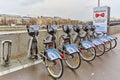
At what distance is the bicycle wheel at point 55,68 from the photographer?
3557 millimetres

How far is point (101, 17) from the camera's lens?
8.80m

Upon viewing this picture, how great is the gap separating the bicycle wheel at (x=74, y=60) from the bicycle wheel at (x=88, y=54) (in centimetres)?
78

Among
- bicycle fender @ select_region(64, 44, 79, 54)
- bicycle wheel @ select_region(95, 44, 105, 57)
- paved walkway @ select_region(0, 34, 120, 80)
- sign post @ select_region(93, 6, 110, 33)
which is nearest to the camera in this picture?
paved walkway @ select_region(0, 34, 120, 80)

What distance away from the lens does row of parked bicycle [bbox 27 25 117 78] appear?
12.1ft

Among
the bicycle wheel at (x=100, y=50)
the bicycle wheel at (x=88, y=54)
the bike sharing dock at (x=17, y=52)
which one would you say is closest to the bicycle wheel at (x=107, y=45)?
the bicycle wheel at (x=100, y=50)

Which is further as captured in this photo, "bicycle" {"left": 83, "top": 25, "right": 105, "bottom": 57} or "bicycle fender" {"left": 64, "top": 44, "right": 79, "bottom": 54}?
"bicycle" {"left": 83, "top": 25, "right": 105, "bottom": 57}

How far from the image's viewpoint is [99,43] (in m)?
5.52

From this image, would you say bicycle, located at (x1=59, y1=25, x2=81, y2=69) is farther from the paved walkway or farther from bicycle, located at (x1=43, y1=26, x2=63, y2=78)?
bicycle, located at (x1=43, y1=26, x2=63, y2=78)

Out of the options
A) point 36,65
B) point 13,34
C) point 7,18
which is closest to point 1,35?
point 13,34

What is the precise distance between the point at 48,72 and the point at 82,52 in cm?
151

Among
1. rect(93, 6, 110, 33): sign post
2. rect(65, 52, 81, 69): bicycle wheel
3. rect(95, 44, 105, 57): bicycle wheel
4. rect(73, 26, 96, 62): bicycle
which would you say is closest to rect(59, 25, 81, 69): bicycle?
rect(65, 52, 81, 69): bicycle wheel

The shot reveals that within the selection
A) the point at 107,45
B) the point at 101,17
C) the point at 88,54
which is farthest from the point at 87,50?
the point at 101,17

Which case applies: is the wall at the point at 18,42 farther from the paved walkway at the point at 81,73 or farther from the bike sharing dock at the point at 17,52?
the paved walkway at the point at 81,73

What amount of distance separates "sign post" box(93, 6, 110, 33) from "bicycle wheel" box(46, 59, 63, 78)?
5206 mm
